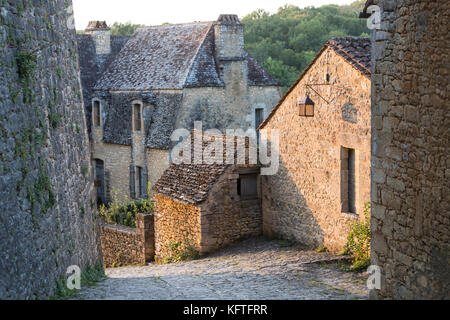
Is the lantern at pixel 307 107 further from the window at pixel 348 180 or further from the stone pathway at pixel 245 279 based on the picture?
the stone pathway at pixel 245 279

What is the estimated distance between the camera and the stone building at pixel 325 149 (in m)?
11.9

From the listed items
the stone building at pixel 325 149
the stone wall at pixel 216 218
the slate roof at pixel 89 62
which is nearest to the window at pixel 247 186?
the stone wall at pixel 216 218

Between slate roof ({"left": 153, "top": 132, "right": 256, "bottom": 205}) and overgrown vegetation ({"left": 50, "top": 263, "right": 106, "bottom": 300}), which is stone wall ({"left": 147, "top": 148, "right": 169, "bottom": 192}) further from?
overgrown vegetation ({"left": 50, "top": 263, "right": 106, "bottom": 300})

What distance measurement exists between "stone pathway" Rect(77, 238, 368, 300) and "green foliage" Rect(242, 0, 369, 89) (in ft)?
89.0

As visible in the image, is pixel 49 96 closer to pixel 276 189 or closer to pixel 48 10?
pixel 48 10

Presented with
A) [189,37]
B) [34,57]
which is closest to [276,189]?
[34,57]

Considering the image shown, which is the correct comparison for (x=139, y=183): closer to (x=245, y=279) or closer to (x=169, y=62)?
(x=169, y=62)

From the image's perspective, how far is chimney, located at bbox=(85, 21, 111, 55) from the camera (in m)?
31.2

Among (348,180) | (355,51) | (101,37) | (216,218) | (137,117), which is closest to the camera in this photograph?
(355,51)

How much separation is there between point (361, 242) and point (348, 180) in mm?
1511

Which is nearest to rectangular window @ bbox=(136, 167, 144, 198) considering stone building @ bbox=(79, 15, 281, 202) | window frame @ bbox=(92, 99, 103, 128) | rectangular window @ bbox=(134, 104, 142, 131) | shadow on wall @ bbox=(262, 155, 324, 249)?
stone building @ bbox=(79, 15, 281, 202)

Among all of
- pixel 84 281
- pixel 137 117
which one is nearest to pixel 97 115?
pixel 137 117

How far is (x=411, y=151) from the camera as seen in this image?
259 inches

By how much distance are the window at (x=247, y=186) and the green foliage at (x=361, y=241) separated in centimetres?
373
